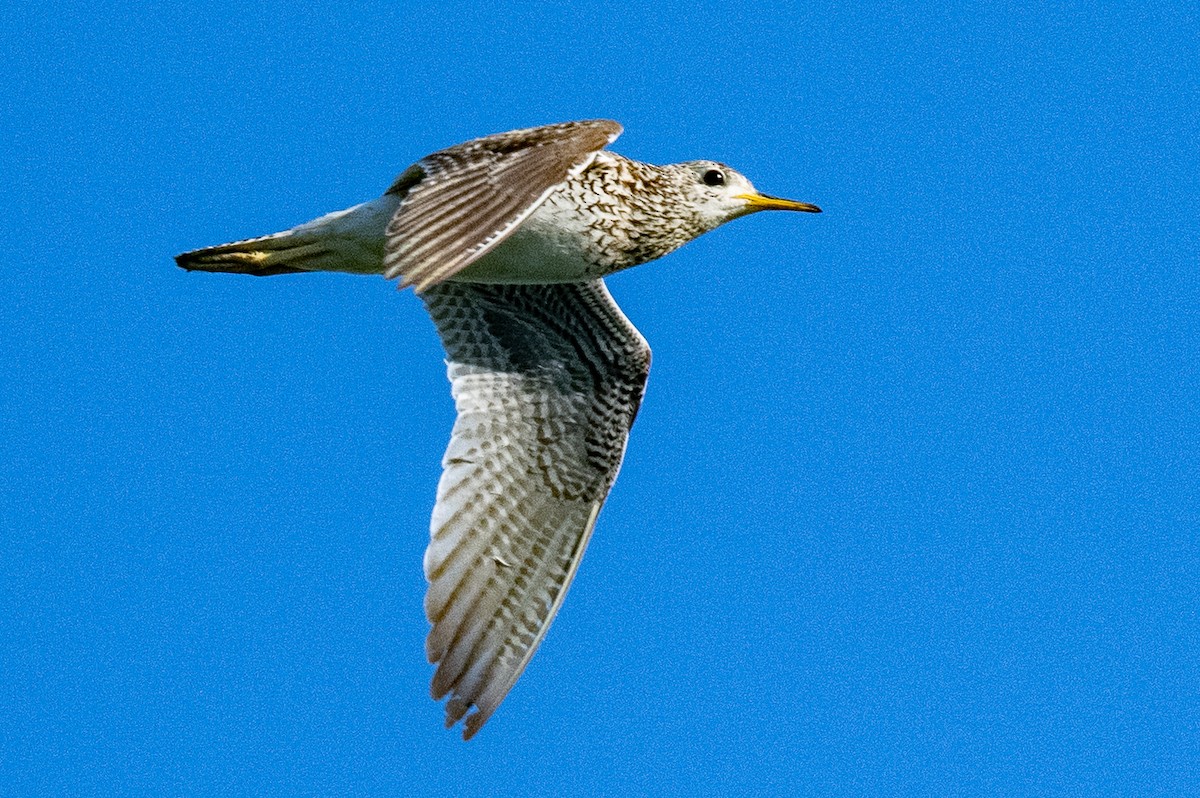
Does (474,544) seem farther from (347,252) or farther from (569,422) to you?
(347,252)

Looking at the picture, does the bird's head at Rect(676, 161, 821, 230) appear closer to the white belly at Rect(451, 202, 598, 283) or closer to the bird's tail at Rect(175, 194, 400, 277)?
the white belly at Rect(451, 202, 598, 283)

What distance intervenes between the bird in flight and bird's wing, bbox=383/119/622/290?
0.6 inches

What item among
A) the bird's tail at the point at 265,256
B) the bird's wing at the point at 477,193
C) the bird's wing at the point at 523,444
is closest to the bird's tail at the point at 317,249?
the bird's tail at the point at 265,256

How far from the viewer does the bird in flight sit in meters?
11.2

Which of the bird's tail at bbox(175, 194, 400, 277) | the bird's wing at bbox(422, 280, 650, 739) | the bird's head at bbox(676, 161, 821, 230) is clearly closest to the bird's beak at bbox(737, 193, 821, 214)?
the bird's head at bbox(676, 161, 821, 230)

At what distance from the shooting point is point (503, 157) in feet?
36.3

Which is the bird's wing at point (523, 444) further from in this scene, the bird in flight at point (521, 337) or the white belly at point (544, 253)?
the white belly at point (544, 253)

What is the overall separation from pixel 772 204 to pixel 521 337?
209 cm

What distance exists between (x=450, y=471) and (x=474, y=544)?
554 millimetres

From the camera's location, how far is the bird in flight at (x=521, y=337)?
11203 millimetres

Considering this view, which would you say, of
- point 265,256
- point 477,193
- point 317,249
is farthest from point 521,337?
point 477,193

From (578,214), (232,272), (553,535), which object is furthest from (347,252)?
(553,535)

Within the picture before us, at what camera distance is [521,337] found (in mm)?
13672

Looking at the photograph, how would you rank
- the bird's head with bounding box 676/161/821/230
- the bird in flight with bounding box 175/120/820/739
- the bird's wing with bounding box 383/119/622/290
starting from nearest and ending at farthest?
the bird's wing with bounding box 383/119/622/290
the bird in flight with bounding box 175/120/820/739
the bird's head with bounding box 676/161/821/230
